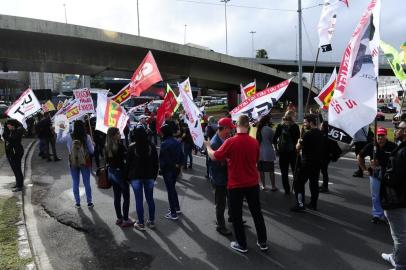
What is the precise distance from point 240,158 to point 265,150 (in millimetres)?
3522

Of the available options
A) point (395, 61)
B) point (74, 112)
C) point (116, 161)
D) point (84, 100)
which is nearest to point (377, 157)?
point (116, 161)

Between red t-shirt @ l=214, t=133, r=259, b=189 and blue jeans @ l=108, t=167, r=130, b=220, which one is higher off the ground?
red t-shirt @ l=214, t=133, r=259, b=189

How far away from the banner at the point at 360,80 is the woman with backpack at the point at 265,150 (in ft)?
10.7

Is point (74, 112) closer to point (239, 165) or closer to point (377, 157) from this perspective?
point (239, 165)

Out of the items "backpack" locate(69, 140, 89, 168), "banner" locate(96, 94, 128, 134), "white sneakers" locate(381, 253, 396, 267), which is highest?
"banner" locate(96, 94, 128, 134)

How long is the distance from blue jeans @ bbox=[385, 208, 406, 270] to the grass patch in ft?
14.2

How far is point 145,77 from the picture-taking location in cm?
858

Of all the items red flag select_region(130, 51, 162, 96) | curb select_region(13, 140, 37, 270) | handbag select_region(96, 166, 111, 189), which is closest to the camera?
curb select_region(13, 140, 37, 270)

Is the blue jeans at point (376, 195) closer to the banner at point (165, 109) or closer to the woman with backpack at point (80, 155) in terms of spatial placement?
the banner at point (165, 109)

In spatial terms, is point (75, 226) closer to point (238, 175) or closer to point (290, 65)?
point (238, 175)

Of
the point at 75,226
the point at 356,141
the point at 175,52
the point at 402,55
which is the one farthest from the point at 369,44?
the point at 175,52

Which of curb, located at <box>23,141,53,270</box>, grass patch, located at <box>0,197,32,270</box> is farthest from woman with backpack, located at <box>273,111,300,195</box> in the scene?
grass patch, located at <box>0,197,32,270</box>

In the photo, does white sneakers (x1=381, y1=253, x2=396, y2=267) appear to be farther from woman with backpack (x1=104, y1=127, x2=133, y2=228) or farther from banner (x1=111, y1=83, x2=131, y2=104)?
banner (x1=111, y1=83, x2=131, y2=104)

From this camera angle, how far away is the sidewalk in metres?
5.28
